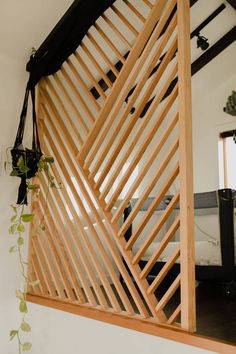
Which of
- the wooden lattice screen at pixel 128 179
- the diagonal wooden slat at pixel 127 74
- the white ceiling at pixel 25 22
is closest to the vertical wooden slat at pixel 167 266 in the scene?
the wooden lattice screen at pixel 128 179

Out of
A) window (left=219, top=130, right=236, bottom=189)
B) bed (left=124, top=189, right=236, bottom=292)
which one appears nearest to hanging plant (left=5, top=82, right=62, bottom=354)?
bed (left=124, top=189, right=236, bottom=292)

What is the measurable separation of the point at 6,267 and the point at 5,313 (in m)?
0.28

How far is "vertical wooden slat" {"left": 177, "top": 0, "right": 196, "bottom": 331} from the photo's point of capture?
4.67 ft

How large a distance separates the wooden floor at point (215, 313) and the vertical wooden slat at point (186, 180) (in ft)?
0.91

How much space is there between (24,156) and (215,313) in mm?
1525

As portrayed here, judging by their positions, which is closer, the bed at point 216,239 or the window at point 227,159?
the bed at point 216,239

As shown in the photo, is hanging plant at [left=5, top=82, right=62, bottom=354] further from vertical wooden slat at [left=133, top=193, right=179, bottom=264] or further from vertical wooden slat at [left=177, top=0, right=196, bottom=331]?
vertical wooden slat at [left=177, top=0, right=196, bottom=331]

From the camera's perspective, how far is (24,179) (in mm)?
2186

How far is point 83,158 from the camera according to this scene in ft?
6.70

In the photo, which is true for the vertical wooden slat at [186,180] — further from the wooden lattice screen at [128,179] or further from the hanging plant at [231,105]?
the hanging plant at [231,105]

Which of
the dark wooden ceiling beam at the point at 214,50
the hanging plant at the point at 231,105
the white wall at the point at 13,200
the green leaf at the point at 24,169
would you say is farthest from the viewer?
the hanging plant at the point at 231,105

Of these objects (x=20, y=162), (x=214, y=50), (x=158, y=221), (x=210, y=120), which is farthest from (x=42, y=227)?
(x=210, y=120)

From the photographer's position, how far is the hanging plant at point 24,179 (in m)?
2.08

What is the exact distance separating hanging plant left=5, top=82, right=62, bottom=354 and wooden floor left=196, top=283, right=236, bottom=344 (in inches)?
39.6
